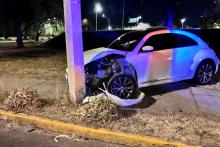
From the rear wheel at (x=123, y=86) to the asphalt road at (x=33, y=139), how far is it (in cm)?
200

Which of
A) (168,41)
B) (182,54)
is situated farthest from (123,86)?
(182,54)

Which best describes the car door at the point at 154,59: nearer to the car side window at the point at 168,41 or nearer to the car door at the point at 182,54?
the car side window at the point at 168,41

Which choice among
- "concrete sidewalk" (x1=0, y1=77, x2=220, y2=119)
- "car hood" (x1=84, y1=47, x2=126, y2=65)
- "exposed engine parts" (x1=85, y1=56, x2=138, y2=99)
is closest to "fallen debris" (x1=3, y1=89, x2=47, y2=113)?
"concrete sidewalk" (x1=0, y1=77, x2=220, y2=119)

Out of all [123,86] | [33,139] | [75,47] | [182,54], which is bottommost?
[33,139]

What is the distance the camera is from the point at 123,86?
733cm

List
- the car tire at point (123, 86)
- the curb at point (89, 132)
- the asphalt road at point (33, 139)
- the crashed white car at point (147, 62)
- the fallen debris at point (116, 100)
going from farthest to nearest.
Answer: the crashed white car at point (147, 62) → the car tire at point (123, 86) → the fallen debris at point (116, 100) → the asphalt road at point (33, 139) → the curb at point (89, 132)

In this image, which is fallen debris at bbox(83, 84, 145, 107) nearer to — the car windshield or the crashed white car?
the crashed white car

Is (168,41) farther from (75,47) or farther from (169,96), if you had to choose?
(75,47)

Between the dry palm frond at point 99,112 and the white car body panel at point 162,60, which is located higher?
the white car body panel at point 162,60

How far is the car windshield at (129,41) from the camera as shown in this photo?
813 centimetres

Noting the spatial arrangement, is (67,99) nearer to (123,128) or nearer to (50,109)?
(50,109)

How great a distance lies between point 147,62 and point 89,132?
10.0ft

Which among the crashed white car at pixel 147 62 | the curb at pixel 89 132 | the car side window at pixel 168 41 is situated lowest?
the curb at pixel 89 132

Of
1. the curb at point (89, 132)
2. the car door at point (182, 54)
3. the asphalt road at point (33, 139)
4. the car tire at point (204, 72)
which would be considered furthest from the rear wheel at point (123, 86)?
the car tire at point (204, 72)
